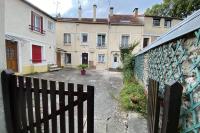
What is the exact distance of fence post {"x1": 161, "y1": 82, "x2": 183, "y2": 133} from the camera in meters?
1.34

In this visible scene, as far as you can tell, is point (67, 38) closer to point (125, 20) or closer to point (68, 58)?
point (68, 58)

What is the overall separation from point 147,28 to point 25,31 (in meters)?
14.6

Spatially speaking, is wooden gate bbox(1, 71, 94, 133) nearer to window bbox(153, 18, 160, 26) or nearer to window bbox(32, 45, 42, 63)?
window bbox(32, 45, 42, 63)

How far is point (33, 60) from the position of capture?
44.1 feet

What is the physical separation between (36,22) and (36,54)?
2.77 metres

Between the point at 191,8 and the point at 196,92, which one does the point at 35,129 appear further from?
the point at 191,8

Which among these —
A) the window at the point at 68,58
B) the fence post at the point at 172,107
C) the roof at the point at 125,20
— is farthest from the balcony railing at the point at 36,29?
the fence post at the point at 172,107

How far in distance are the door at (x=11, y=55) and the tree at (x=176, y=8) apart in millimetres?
22623

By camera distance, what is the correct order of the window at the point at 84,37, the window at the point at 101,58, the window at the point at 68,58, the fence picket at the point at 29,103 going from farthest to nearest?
the window at the point at 68,58 → the window at the point at 101,58 → the window at the point at 84,37 → the fence picket at the point at 29,103

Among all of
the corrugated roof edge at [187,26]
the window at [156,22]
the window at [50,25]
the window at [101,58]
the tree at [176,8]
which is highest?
the tree at [176,8]

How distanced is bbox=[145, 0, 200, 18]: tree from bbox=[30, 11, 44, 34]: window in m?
19.9

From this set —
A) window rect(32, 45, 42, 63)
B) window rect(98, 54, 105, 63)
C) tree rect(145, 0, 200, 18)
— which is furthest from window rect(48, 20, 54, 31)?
tree rect(145, 0, 200, 18)

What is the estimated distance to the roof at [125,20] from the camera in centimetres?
2042

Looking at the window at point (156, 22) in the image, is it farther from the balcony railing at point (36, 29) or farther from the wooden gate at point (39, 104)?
the wooden gate at point (39, 104)
